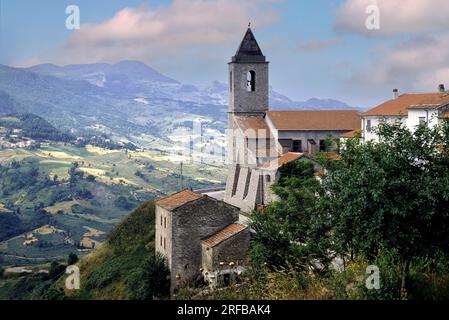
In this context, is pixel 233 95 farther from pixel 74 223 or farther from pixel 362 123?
pixel 74 223

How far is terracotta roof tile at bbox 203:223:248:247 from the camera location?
36406mm

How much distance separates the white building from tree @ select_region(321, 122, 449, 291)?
25.0 metres

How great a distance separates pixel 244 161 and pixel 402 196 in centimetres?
3984

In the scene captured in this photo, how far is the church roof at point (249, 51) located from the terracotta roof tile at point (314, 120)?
552 cm

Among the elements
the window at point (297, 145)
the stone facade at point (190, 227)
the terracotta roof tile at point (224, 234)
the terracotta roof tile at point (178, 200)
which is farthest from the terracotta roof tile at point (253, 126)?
the terracotta roof tile at point (224, 234)

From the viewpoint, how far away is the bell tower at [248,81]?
192 ft

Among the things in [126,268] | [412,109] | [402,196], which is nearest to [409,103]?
[412,109]

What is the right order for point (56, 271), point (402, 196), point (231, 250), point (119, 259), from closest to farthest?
point (402, 196), point (231, 250), point (119, 259), point (56, 271)

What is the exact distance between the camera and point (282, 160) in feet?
163

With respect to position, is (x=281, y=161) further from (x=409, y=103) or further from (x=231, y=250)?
(x=231, y=250)

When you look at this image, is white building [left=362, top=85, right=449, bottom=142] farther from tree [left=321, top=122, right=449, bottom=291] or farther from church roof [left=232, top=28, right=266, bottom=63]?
tree [left=321, top=122, right=449, bottom=291]

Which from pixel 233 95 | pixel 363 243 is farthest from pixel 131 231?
pixel 363 243

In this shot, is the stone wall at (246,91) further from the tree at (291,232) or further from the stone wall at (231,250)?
the tree at (291,232)

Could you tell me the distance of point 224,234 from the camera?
122ft
